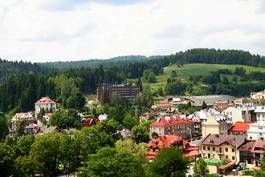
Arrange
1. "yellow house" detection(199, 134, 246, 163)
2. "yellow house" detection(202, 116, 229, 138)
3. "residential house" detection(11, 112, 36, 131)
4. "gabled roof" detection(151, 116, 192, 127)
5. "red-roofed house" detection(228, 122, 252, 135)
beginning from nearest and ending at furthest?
"yellow house" detection(199, 134, 246, 163), "red-roofed house" detection(228, 122, 252, 135), "yellow house" detection(202, 116, 229, 138), "gabled roof" detection(151, 116, 192, 127), "residential house" detection(11, 112, 36, 131)

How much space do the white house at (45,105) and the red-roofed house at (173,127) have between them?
A: 40.9 m

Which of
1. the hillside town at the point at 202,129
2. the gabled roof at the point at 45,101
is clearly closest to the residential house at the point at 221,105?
the hillside town at the point at 202,129

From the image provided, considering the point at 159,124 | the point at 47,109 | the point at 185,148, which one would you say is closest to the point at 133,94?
the point at 47,109

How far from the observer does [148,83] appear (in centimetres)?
17925

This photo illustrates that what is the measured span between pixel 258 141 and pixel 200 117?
31091 millimetres

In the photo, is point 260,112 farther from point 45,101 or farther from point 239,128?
point 45,101

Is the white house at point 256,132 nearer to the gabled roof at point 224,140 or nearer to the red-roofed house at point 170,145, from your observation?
the gabled roof at point 224,140

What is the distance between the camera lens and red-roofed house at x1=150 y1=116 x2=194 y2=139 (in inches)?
3438

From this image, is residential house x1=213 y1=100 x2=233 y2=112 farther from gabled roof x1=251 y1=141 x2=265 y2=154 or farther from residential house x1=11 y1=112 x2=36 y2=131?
gabled roof x1=251 y1=141 x2=265 y2=154

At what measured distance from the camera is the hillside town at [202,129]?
63219mm

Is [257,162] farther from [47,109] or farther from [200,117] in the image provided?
[47,109]

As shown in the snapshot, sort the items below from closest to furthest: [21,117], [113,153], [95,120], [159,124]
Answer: [113,153] → [159,124] → [95,120] → [21,117]

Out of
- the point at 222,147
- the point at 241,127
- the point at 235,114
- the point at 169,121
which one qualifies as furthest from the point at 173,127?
the point at 222,147

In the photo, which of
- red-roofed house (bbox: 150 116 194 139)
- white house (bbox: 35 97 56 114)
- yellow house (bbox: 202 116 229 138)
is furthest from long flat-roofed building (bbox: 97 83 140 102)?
yellow house (bbox: 202 116 229 138)
